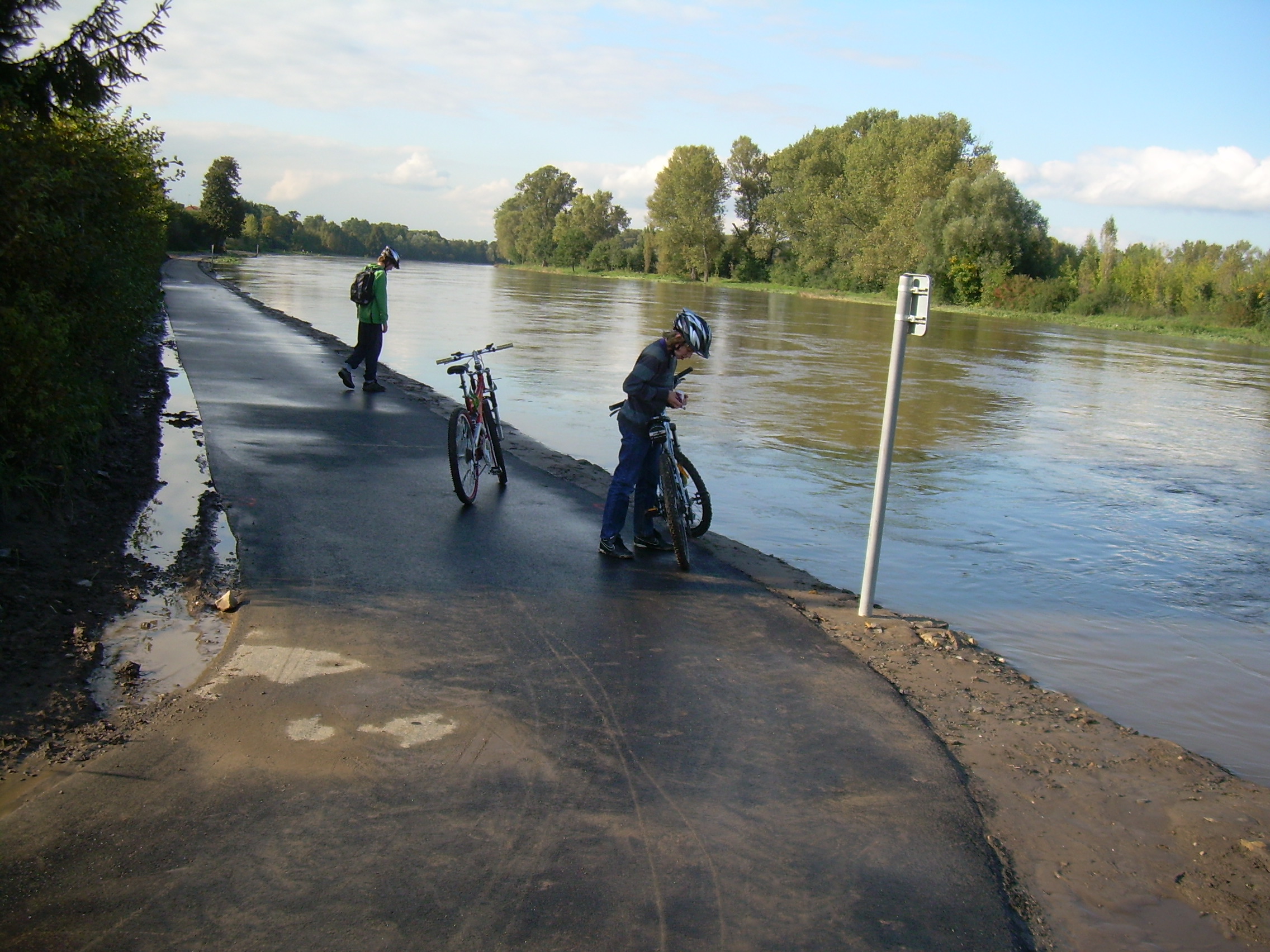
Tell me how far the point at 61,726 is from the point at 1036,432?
1531 cm

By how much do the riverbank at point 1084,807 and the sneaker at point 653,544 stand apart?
4.83 ft

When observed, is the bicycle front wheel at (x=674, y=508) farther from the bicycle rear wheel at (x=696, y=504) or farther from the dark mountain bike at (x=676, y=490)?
the bicycle rear wheel at (x=696, y=504)

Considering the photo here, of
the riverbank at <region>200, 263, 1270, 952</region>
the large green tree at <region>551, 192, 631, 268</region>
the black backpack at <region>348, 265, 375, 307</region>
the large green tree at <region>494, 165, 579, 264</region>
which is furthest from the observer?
the large green tree at <region>494, 165, 579, 264</region>

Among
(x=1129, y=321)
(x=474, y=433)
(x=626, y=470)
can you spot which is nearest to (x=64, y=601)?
(x=626, y=470)

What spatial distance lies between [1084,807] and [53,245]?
20.8ft

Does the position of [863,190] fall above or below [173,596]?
above

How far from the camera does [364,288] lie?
13.0 m

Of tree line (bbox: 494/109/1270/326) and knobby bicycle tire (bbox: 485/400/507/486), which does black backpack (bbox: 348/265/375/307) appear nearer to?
knobby bicycle tire (bbox: 485/400/507/486)

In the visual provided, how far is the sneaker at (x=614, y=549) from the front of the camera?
276 inches

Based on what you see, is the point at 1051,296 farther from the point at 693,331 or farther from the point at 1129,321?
the point at 693,331

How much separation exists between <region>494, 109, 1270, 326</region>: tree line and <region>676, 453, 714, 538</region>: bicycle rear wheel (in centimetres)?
6168

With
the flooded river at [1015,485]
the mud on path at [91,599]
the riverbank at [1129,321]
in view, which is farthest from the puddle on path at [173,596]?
the riverbank at [1129,321]

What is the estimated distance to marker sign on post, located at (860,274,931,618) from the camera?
5711 millimetres

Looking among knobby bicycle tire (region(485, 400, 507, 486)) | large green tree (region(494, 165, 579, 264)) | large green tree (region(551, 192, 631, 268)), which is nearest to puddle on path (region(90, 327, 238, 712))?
knobby bicycle tire (region(485, 400, 507, 486))
